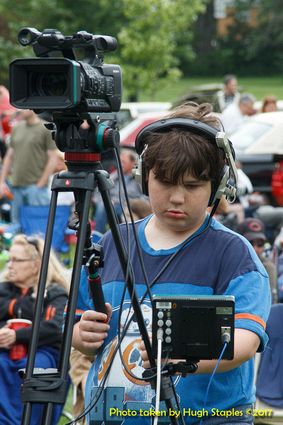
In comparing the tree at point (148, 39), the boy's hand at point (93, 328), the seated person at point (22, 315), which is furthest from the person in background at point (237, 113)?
the boy's hand at point (93, 328)

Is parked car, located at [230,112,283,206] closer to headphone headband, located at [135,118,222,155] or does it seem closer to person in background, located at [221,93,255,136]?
person in background, located at [221,93,255,136]

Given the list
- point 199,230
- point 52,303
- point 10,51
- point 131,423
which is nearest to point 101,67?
point 199,230

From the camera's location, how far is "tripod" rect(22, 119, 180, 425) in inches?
114

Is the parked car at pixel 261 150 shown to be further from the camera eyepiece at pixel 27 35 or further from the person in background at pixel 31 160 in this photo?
the camera eyepiece at pixel 27 35

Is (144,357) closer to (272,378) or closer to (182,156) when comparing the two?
(182,156)

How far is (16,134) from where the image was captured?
46.5 ft

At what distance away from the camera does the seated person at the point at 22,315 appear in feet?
21.6

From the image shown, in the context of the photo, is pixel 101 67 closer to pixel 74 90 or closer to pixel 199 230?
pixel 74 90

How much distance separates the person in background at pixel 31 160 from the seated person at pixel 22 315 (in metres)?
6.68

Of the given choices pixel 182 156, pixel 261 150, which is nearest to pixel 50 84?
pixel 182 156

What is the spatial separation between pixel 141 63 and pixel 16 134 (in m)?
20.0

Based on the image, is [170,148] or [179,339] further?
[170,148]

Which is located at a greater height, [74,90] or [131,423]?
[74,90]

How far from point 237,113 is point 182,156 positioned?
15.6m
